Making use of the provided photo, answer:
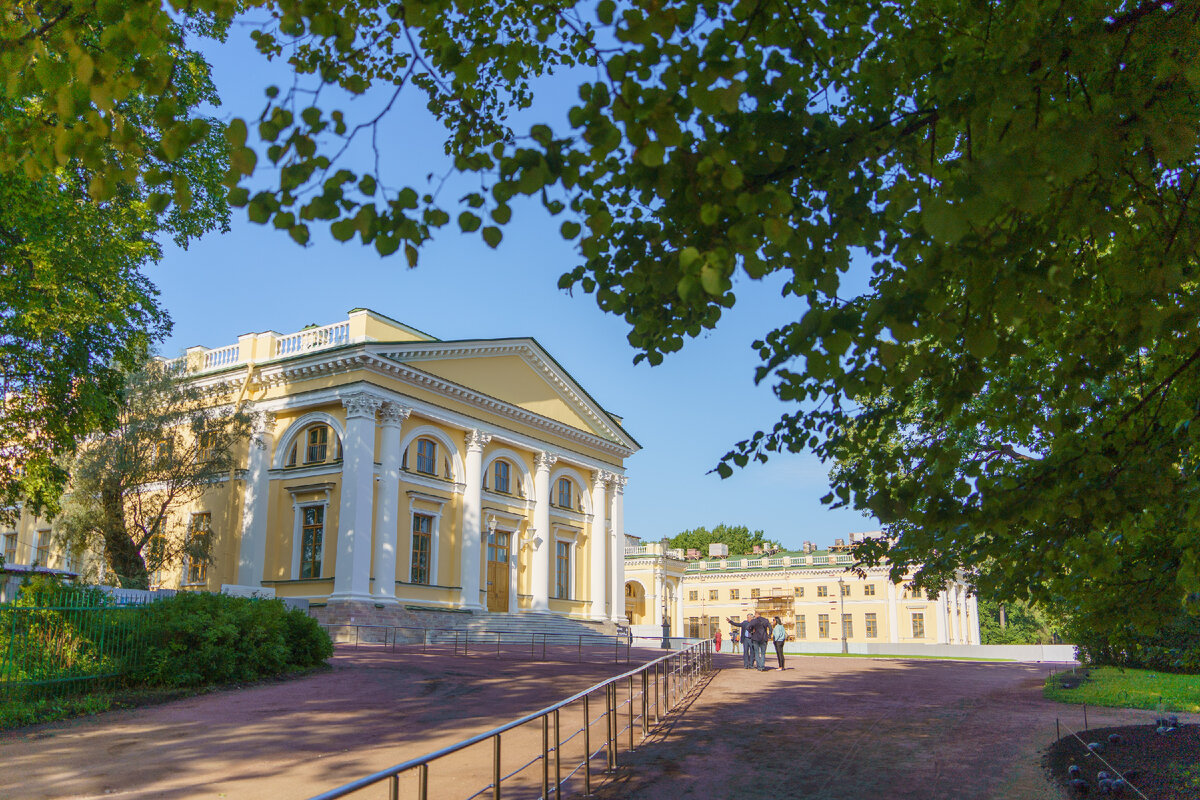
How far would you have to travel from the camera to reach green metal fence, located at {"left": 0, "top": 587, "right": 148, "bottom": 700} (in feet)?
→ 38.8

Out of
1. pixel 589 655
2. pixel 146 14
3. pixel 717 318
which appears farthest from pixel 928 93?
pixel 589 655

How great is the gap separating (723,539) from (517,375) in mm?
57613

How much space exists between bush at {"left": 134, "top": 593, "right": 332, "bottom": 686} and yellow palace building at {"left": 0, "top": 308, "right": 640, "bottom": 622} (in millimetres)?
11176

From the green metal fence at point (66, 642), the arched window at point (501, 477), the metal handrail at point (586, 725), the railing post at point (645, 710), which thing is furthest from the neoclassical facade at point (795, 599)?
the railing post at point (645, 710)

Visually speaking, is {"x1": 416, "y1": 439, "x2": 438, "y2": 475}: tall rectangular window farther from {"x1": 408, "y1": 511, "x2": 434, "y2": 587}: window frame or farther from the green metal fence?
A: the green metal fence

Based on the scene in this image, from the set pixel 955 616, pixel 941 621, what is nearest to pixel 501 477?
pixel 941 621

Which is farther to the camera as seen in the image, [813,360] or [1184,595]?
[1184,595]

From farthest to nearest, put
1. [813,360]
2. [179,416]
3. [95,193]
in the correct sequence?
1. [179,416]
2. [95,193]
3. [813,360]

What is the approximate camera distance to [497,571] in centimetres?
3447

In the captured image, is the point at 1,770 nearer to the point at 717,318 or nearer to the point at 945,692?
the point at 717,318

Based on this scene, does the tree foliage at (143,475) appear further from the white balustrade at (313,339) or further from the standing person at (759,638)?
the standing person at (759,638)

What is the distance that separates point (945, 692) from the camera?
17.6m

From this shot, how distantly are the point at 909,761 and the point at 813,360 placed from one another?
25.4 feet

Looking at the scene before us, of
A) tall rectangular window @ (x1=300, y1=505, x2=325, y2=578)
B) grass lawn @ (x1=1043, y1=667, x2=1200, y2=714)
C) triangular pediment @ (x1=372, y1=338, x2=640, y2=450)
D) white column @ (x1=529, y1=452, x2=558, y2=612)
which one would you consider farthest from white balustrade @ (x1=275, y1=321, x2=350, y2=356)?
grass lawn @ (x1=1043, y1=667, x2=1200, y2=714)
